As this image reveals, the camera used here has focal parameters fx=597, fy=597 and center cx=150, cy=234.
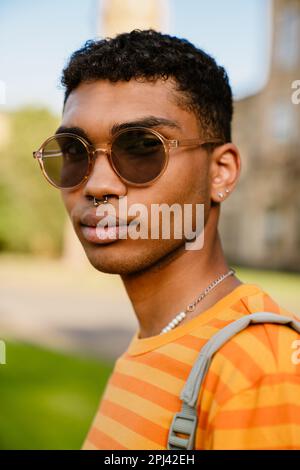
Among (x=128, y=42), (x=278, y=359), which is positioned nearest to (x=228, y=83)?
(x=128, y=42)

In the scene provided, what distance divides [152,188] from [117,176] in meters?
0.12

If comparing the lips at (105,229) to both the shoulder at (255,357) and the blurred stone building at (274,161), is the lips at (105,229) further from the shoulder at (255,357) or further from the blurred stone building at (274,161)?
the blurred stone building at (274,161)

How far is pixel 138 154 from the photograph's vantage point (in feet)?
6.28

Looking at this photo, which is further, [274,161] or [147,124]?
[274,161]

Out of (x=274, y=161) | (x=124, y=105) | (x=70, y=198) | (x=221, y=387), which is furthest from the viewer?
(x=274, y=161)

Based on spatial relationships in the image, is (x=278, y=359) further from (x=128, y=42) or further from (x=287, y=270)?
(x=287, y=270)

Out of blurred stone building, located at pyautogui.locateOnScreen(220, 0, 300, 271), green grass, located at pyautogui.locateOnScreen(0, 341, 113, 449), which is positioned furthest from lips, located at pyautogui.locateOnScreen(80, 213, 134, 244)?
blurred stone building, located at pyautogui.locateOnScreen(220, 0, 300, 271)

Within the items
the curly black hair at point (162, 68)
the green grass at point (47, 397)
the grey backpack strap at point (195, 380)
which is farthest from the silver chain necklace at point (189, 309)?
the green grass at point (47, 397)

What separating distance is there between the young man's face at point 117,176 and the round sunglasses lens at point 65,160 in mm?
60

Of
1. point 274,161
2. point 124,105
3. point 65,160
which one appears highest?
point 274,161

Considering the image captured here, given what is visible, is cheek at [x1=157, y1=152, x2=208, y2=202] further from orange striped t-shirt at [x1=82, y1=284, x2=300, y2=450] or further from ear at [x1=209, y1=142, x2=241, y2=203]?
orange striped t-shirt at [x1=82, y1=284, x2=300, y2=450]

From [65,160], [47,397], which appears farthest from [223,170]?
[47,397]

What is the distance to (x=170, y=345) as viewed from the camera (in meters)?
1.77

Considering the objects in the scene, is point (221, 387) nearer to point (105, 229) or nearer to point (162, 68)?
point (105, 229)
